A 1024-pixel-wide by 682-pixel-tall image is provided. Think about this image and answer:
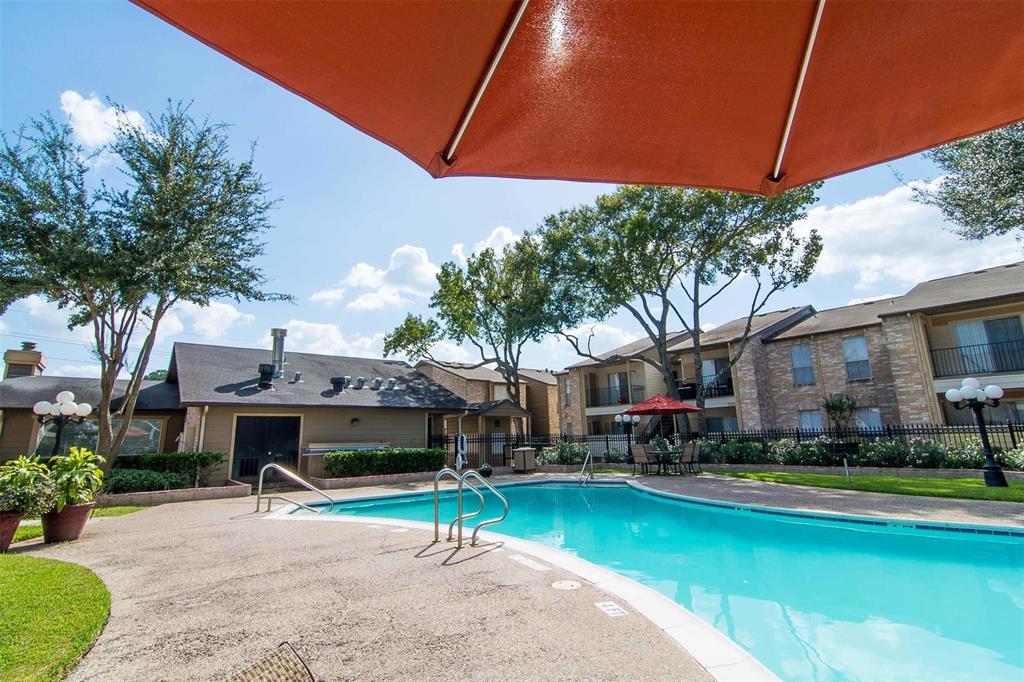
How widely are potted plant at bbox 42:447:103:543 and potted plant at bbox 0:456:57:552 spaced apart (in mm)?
133

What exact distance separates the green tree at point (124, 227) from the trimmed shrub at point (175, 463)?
701 millimetres

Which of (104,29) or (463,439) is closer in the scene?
(104,29)

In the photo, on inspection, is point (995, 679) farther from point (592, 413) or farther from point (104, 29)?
→ point (592, 413)

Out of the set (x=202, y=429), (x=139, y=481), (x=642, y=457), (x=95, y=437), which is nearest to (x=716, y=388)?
(x=642, y=457)

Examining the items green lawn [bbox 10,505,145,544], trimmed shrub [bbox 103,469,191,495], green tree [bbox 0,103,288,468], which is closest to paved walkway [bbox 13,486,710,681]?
green lawn [bbox 10,505,145,544]

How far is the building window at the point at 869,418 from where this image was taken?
64.3 ft

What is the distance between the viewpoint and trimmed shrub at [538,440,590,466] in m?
19.4

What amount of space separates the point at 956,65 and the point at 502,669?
3.69 m

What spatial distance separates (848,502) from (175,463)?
16644mm

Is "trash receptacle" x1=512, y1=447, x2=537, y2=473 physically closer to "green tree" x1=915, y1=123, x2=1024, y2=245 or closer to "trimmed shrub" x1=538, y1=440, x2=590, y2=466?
"trimmed shrub" x1=538, y1=440, x2=590, y2=466

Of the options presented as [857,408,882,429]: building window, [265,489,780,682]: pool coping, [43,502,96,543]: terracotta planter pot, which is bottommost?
[265,489,780,682]: pool coping

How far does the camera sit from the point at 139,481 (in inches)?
484

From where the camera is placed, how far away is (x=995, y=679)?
3883 millimetres

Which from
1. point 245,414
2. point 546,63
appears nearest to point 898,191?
point 546,63
